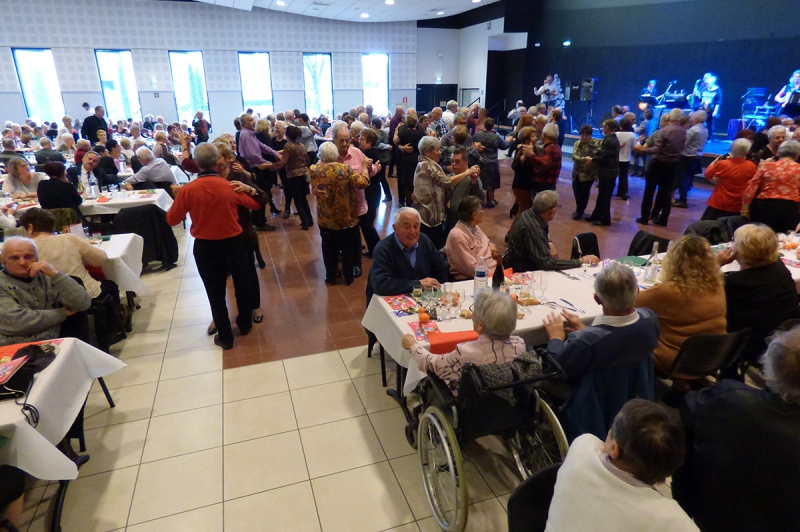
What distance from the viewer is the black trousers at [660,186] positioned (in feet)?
21.5

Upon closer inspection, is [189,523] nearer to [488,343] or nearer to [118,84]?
[488,343]

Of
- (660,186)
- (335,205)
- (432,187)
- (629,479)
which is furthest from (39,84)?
(629,479)

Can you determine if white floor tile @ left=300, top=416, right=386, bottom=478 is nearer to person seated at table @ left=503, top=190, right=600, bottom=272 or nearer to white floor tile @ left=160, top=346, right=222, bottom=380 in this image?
white floor tile @ left=160, top=346, right=222, bottom=380

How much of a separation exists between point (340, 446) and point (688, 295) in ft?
6.91

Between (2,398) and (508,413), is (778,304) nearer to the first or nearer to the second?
(508,413)

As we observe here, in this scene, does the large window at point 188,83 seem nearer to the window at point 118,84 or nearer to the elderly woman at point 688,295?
the window at point 118,84

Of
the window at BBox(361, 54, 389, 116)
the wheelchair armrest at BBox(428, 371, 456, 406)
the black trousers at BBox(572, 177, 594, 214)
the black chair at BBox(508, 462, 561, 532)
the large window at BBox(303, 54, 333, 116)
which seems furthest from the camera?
the window at BBox(361, 54, 389, 116)

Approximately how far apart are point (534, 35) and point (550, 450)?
1569 cm

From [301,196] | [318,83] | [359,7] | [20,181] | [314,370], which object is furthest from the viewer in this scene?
[318,83]

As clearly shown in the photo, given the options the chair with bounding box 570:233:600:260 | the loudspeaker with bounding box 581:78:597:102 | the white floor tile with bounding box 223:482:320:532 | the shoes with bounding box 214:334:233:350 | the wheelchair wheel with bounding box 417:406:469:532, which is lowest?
the white floor tile with bounding box 223:482:320:532

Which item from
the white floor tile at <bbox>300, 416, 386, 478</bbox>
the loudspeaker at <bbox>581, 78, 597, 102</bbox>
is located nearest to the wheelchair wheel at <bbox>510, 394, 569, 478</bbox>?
the white floor tile at <bbox>300, 416, 386, 478</bbox>

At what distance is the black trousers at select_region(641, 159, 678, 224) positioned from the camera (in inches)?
258

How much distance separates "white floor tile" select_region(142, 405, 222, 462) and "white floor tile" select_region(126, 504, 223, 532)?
0.46m

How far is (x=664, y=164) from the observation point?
6.50 metres
